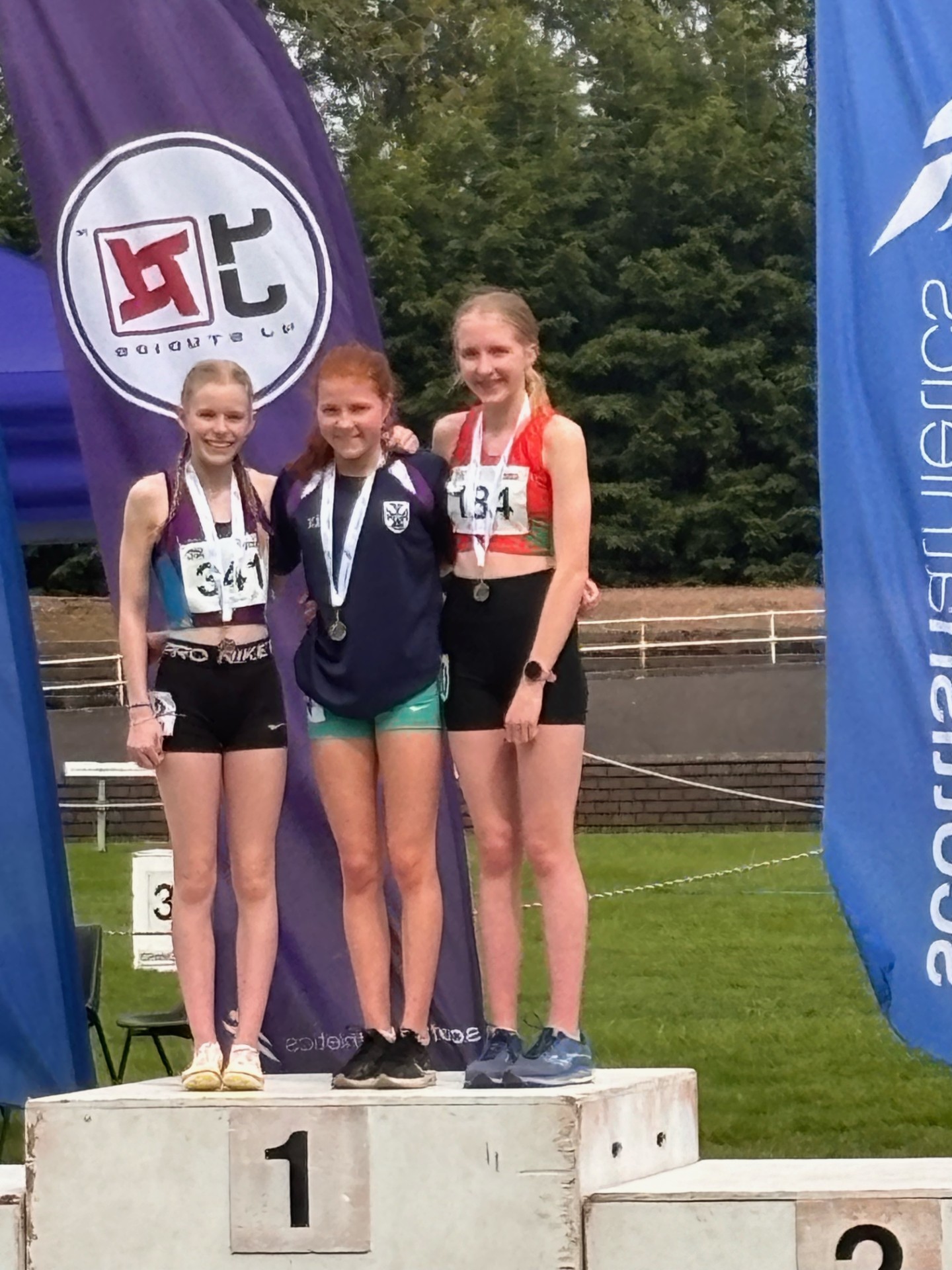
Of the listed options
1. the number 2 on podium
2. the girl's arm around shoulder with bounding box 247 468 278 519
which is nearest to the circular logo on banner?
the girl's arm around shoulder with bounding box 247 468 278 519

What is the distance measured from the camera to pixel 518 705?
503 centimetres

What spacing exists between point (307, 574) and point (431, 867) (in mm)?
723

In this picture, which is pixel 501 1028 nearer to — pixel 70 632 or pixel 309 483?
pixel 309 483

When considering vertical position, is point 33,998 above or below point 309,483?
below

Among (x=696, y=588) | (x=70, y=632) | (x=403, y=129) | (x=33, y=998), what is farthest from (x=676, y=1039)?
(x=403, y=129)

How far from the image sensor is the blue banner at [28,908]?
668 centimetres

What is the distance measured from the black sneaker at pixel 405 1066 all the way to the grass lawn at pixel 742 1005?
2.08 meters

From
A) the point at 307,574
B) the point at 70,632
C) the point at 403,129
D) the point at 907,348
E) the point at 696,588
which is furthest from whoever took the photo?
the point at 403,129

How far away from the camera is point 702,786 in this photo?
59.1 feet

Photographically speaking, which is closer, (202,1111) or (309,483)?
(202,1111)

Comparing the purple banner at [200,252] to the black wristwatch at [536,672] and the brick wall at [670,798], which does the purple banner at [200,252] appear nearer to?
the black wristwatch at [536,672]

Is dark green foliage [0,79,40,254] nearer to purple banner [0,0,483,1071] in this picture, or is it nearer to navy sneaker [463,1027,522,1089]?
purple banner [0,0,483,1071]

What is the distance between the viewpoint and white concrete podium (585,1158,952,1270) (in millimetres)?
4500

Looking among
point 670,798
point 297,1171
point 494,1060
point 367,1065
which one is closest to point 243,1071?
point 367,1065
